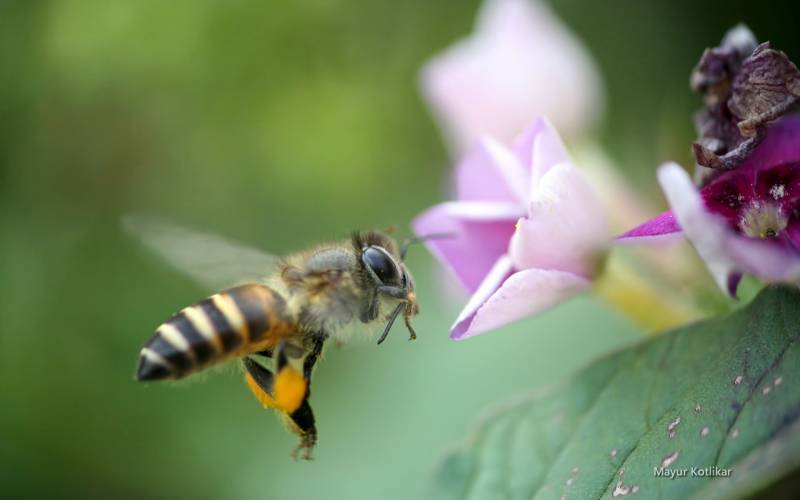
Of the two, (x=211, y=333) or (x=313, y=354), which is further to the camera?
(x=313, y=354)

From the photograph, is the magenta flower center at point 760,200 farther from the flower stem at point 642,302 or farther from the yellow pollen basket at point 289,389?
the yellow pollen basket at point 289,389

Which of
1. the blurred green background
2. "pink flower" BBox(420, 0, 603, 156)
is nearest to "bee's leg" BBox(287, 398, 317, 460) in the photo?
"pink flower" BBox(420, 0, 603, 156)

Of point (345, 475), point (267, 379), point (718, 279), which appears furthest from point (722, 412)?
A: point (345, 475)

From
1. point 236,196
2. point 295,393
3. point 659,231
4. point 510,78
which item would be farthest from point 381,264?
point 236,196

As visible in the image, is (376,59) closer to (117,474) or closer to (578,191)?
(117,474)

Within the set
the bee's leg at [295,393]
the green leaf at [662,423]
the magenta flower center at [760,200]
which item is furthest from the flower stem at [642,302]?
the bee's leg at [295,393]

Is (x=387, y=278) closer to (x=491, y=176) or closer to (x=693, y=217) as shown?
(x=491, y=176)
